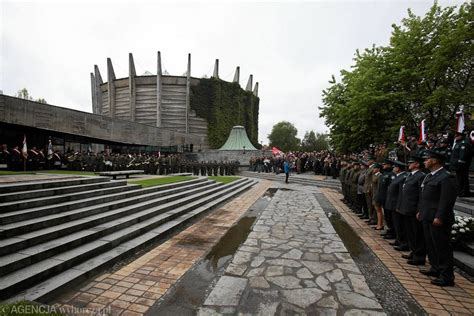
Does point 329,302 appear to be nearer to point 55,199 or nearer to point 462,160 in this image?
point 55,199

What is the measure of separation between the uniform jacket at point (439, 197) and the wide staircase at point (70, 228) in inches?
200

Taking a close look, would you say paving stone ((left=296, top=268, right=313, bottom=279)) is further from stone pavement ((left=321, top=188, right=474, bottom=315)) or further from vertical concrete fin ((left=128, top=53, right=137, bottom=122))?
vertical concrete fin ((left=128, top=53, right=137, bottom=122))

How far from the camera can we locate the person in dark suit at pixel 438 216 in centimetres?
362

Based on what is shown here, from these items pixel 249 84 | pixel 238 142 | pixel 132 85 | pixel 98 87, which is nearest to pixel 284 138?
pixel 249 84

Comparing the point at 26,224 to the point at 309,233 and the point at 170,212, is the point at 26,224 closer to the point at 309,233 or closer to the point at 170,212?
the point at 170,212

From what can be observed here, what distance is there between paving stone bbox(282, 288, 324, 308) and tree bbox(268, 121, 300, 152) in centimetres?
6801

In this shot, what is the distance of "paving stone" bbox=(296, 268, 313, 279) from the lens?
378 cm

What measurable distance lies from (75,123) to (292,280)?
1882 cm

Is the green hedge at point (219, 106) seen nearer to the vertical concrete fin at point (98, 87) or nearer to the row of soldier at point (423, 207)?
the vertical concrete fin at point (98, 87)

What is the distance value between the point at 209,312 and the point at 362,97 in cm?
1281

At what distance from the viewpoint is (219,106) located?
43656 mm

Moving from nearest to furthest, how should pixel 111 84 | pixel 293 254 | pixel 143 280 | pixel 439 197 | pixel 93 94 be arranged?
pixel 143 280
pixel 439 197
pixel 293 254
pixel 111 84
pixel 93 94

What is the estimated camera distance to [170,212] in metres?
7.24

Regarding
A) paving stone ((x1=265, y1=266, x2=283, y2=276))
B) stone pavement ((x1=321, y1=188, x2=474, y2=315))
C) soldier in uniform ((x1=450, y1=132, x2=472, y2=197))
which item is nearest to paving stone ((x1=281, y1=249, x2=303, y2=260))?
paving stone ((x1=265, y1=266, x2=283, y2=276))
